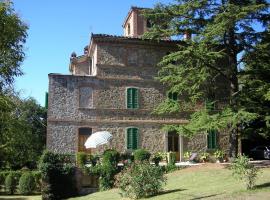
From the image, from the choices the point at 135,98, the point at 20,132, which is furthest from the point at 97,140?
the point at 20,132

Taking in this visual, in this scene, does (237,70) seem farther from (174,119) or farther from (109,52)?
(109,52)

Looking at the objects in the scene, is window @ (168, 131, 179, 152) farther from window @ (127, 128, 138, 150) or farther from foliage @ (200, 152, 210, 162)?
window @ (127, 128, 138, 150)

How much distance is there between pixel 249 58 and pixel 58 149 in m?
13.5

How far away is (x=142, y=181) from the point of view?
59.8 ft

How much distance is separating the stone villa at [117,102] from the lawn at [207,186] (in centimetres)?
560

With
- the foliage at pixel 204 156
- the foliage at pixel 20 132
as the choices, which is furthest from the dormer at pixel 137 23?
the foliage at pixel 204 156

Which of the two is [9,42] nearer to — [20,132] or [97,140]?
[20,132]

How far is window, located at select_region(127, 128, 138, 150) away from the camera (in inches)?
1164

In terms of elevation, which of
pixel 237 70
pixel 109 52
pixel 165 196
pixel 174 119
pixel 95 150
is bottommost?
pixel 165 196

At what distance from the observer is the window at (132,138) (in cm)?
2958

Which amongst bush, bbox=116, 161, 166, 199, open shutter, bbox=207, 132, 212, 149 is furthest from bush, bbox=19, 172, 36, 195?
open shutter, bbox=207, 132, 212, 149

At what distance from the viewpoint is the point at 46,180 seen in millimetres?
24250

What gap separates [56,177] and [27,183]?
3921 mm

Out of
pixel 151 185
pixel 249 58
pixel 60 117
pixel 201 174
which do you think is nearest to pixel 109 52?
pixel 60 117
